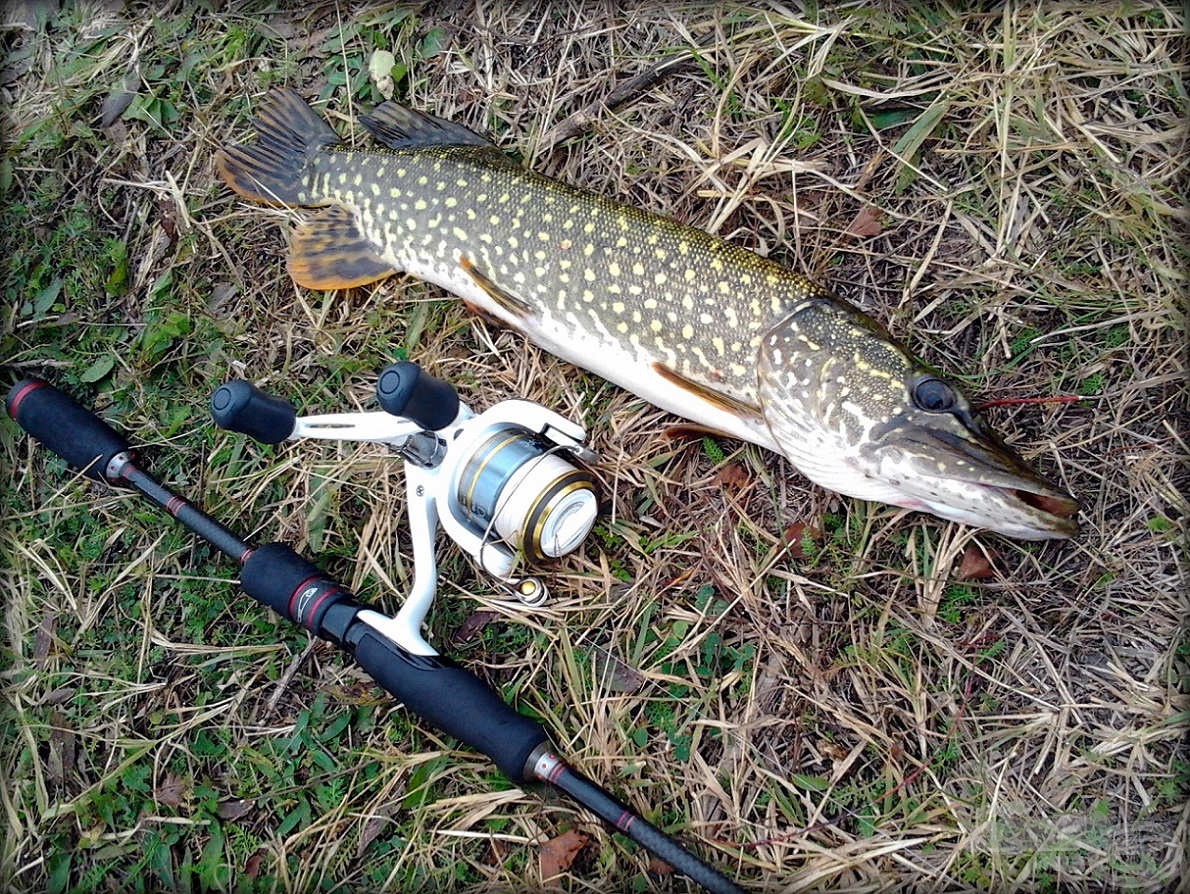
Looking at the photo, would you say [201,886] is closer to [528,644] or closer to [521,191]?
[528,644]

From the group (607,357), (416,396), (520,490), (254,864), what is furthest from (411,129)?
(254,864)

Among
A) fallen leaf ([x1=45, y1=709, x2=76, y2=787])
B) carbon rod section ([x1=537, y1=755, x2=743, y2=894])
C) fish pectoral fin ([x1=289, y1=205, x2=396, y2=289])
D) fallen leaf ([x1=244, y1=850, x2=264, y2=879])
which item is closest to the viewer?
carbon rod section ([x1=537, y1=755, x2=743, y2=894])

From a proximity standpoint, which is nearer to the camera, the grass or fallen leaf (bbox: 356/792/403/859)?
the grass

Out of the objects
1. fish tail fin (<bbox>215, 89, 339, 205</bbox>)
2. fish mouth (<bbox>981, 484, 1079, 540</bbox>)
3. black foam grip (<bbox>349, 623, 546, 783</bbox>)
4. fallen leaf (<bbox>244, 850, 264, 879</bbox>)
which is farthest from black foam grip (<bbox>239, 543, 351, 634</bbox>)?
A: fish mouth (<bbox>981, 484, 1079, 540</bbox>)

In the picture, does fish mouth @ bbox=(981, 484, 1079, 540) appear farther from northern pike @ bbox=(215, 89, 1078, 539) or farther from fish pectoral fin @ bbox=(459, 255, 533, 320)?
fish pectoral fin @ bbox=(459, 255, 533, 320)

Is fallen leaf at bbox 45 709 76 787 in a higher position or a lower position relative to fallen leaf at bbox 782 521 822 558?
lower

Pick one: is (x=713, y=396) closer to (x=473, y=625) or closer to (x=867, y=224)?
(x=867, y=224)

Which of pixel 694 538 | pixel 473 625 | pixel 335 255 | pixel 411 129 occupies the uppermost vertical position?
pixel 411 129
